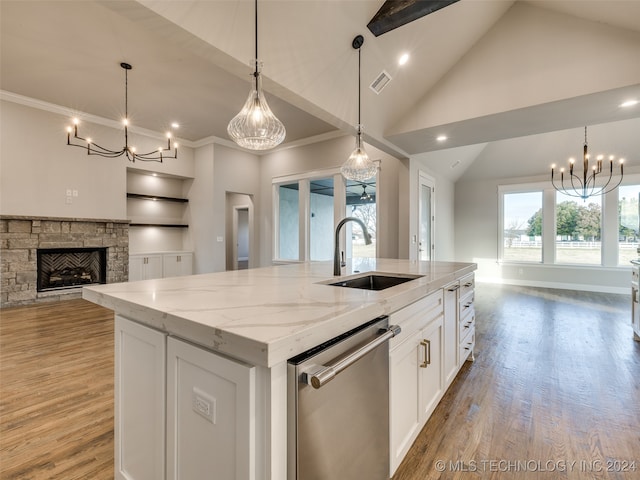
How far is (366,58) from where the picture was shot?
3.05m

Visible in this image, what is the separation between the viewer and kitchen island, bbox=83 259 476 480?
78cm

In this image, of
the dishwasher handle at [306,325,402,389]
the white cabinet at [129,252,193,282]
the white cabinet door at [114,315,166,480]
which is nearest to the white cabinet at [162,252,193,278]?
the white cabinet at [129,252,193,282]

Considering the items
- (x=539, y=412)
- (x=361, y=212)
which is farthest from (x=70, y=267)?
(x=539, y=412)

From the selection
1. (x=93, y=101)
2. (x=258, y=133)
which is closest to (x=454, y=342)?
(x=258, y=133)

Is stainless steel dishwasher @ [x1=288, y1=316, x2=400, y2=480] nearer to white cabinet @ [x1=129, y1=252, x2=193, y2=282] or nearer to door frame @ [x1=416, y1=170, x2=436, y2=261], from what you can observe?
door frame @ [x1=416, y1=170, x2=436, y2=261]

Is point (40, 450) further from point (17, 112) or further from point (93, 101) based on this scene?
point (17, 112)

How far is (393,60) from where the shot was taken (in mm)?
3201

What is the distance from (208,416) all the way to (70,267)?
6170mm

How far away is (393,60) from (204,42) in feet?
6.92

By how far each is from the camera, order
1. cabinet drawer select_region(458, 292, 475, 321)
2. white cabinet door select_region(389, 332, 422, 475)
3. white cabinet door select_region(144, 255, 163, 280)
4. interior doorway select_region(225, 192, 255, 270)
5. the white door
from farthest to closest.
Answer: interior doorway select_region(225, 192, 255, 270) < white cabinet door select_region(144, 255, 163, 280) < the white door < cabinet drawer select_region(458, 292, 475, 321) < white cabinet door select_region(389, 332, 422, 475)

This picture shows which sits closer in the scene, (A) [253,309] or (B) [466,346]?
(A) [253,309]

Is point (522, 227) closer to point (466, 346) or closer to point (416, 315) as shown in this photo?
point (466, 346)

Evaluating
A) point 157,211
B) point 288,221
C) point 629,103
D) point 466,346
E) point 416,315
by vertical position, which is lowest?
point 466,346

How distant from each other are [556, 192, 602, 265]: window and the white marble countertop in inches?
283
